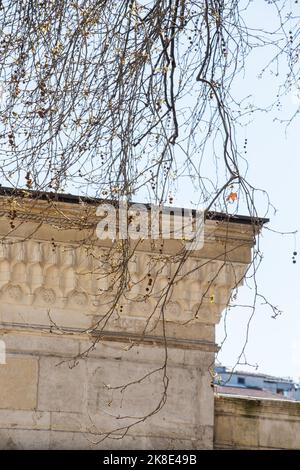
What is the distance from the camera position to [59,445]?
994 cm

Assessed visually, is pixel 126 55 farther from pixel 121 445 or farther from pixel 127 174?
pixel 121 445

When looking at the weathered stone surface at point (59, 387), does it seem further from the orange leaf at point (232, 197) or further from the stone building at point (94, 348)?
the orange leaf at point (232, 197)

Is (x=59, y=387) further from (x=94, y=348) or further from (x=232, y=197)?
(x=232, y=197)

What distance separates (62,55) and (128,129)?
0.61 meters

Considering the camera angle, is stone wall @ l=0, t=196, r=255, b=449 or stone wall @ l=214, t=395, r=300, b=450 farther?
stone wall @ l=214, t=395, r=300, b=450

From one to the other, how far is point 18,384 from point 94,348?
21.0 inches

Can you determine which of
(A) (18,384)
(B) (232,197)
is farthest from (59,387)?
(B) (232,197)

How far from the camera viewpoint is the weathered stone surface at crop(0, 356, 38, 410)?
986 centimetres
